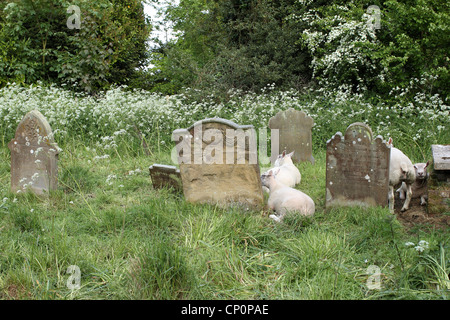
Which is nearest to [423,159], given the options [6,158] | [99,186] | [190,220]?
[190,220]

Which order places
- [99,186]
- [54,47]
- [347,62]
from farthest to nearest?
[54,47] → [347,62] → [99,186]

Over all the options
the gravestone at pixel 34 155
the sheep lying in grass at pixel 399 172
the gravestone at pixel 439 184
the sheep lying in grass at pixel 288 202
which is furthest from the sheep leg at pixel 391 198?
the gravestone at pixel 34 155

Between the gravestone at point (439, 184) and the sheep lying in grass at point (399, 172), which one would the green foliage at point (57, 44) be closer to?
the sheep lying in grass at point (399, 172)

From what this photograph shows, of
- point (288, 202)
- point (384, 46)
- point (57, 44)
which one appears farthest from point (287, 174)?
point (57, 44)

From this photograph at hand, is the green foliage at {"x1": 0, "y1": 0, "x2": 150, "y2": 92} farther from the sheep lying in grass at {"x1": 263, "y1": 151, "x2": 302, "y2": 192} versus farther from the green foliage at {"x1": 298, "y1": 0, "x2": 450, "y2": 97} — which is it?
the sheep lying in grass at {"x1": 263, "y1": 151, "x2": 302, "y2": 192}

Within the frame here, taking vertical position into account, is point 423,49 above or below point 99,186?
above

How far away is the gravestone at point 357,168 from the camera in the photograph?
505 cm

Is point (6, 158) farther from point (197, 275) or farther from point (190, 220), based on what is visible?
point (197, 275)

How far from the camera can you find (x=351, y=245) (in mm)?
4188

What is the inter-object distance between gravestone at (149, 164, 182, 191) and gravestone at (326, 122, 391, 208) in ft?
6.26

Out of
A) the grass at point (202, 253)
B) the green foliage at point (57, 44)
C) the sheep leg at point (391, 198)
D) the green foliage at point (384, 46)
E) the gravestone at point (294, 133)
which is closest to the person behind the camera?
the grass at point (202, 253)

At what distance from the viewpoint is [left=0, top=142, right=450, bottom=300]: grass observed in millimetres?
3363

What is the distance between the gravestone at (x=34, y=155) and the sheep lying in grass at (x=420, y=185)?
4.51m

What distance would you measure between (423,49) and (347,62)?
5.73ft
